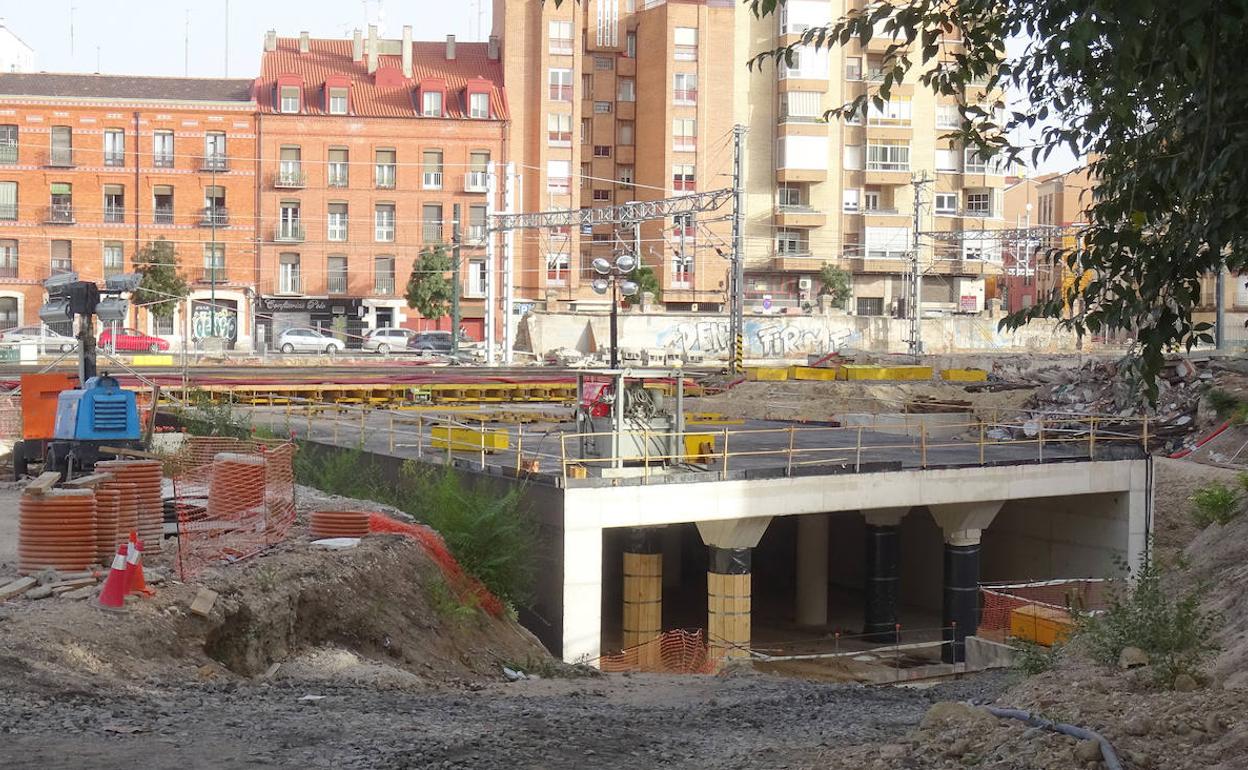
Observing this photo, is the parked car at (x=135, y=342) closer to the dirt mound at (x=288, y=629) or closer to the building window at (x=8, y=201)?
the building window at (x=8, y=201)

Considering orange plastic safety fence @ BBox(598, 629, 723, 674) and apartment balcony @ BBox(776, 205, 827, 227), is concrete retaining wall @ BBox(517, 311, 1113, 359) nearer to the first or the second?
apartment balcony @ BBox(776, 205, 827, 227)

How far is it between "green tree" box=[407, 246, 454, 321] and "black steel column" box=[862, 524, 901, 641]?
44.2 meters

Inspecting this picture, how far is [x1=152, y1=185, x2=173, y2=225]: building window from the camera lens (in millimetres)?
70000

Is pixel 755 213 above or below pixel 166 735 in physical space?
above

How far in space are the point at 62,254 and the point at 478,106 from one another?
2189 cm

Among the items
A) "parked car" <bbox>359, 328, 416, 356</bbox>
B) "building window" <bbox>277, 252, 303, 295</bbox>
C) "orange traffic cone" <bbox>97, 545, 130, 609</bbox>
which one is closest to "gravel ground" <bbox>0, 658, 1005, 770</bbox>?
"orange traffic cone" <bbox>97, 545, 130, 609</bbox>

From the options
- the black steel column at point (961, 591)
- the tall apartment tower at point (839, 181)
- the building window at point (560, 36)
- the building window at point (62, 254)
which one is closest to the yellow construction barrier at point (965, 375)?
the tall apartment tower at point (839, 181)

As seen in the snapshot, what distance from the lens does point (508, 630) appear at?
1944cm

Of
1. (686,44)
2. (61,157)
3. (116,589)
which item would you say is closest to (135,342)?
(61,157)

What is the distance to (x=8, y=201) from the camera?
225ft

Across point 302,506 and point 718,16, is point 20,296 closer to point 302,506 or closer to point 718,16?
point 718,16

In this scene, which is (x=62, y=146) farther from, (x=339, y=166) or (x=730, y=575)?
(x=730, y=575)

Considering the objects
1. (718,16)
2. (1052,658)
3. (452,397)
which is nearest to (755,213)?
(718,16)

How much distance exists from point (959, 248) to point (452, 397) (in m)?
42.7
